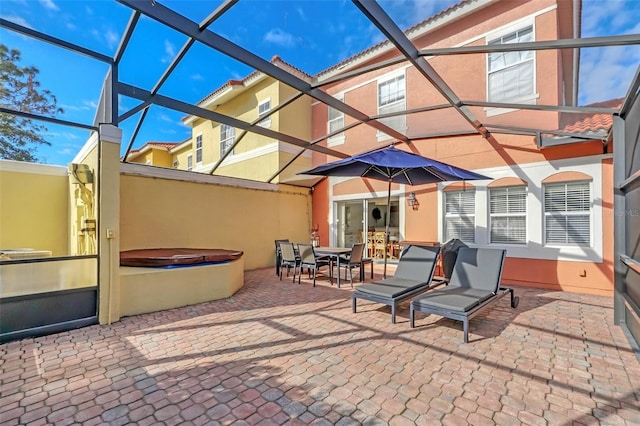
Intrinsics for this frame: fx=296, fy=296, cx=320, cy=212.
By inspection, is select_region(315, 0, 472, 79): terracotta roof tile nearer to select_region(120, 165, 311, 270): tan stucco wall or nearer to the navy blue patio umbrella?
the navy blue patio umbrella

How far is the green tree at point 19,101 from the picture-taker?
476cm

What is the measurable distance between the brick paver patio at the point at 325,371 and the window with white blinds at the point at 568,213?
231 centimetres

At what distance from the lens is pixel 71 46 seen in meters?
4.81

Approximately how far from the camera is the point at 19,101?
15.7 ft

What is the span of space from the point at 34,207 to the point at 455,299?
365 inches

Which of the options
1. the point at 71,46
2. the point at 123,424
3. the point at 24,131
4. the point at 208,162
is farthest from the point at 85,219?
the point at 208,162

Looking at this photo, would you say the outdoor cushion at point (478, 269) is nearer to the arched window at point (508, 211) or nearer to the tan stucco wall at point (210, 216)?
the arched window at point (508, 211)

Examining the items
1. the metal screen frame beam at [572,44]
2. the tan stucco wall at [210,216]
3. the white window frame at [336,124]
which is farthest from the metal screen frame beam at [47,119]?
the white window frame at [336,124]

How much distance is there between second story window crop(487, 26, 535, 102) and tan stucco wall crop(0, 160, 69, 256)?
1157cm

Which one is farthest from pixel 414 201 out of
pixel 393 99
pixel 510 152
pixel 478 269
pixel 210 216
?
pixel 210 216

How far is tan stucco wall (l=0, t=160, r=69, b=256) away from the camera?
6.44 meters

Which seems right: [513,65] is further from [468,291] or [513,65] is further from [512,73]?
[468,291]

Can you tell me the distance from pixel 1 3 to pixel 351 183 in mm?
9365

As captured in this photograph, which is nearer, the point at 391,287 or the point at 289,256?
the point at 391,287
